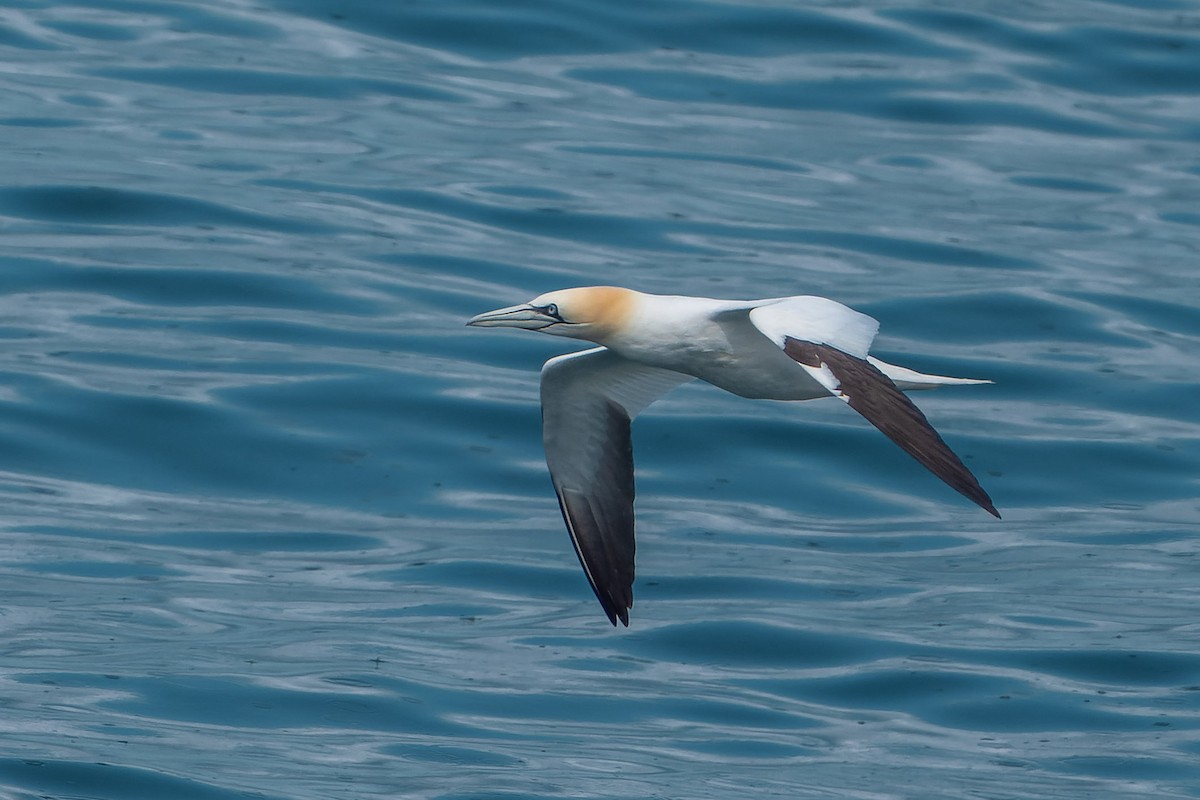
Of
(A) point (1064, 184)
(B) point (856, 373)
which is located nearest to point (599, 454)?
(B) point (856, 373)

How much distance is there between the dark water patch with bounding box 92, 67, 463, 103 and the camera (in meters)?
20.4

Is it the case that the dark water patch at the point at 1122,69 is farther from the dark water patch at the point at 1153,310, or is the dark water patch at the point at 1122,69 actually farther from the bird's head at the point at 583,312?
the bird's head at the point at 583,312

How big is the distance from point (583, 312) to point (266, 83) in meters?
12.0

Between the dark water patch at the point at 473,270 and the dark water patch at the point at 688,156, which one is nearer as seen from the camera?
the dark water patch at the point at 473,270

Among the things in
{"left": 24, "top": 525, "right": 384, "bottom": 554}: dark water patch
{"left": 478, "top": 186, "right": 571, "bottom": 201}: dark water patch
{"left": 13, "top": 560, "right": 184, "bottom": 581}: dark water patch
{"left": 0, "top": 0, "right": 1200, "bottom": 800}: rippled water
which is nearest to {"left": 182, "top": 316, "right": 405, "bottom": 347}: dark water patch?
{"left": 0, "top": 0, "right": 1200, "bottom": 800}: rippled water

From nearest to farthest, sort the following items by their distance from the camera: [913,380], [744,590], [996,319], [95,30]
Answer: [913,380] → [744,590] → [996,319] → [95,30]

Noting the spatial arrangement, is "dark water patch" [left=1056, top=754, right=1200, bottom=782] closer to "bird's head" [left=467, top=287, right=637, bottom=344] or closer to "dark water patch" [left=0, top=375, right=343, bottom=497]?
"bird's head" [left=467, top=287, right=637, bottom=344]

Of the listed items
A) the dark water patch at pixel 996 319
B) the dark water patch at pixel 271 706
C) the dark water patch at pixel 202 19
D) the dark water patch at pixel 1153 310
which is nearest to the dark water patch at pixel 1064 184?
the dark water patch at pixel 1153 310

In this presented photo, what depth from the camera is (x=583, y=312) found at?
30.4 ft

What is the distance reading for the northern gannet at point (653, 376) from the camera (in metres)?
7.89

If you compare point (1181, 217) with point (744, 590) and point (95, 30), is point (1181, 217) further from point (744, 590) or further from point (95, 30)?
point (95, 30)

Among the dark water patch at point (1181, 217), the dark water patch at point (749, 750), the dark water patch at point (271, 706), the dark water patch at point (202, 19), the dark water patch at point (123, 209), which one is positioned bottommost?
the dark water patch at point (749, 750)

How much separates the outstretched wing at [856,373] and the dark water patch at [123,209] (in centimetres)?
878

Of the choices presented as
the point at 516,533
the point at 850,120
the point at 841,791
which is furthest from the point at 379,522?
the point at 850,120
